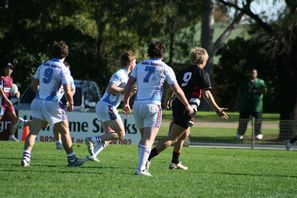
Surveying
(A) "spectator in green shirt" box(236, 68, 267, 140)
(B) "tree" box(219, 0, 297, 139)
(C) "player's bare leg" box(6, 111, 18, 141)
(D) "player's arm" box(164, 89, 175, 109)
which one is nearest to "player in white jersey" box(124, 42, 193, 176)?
(D) "player's arm" box(164, 89, 175, 109)

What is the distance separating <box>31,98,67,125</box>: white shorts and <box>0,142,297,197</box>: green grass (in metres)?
0.80

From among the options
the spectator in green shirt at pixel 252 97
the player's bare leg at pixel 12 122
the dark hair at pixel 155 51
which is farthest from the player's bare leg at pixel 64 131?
the spectator in green shirt at pixel 252 97

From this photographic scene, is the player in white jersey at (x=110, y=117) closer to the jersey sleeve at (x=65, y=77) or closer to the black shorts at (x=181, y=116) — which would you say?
the black shorts at (x=181, y=116)

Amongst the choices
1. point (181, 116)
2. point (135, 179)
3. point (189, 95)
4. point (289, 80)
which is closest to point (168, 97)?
point (189, 95)

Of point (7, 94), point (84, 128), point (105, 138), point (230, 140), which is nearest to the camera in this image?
point (105, 138)

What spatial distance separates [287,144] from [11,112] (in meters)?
8.08

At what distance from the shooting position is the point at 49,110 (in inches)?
497

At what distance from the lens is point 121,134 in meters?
14.5

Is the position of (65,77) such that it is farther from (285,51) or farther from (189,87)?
(285,51)

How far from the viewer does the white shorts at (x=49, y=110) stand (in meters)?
12.6

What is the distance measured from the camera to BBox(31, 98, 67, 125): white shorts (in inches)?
497

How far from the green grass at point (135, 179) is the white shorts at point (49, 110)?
801 millimetres

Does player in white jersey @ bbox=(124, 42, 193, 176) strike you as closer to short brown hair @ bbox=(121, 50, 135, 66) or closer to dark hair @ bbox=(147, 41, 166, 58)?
dark hair @ bbox=(147, 41, 166, 58)

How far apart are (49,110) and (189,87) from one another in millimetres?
2428
